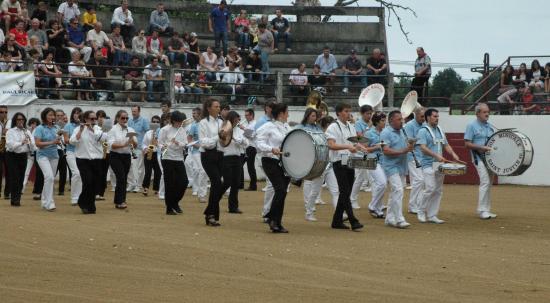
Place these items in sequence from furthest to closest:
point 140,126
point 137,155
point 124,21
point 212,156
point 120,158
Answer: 1. point 124,21
2. point 140,126
3. point 137,155
4. point 120,158
5. point 212,156

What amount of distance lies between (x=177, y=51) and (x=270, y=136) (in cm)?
1545

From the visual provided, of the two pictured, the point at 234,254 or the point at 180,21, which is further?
the point at 180,21

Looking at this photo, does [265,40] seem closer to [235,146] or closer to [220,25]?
[220,25]

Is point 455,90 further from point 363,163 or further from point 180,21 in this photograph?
point 363,163

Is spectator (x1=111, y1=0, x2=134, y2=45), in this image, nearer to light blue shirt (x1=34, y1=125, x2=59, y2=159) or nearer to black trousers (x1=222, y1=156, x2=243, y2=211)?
light blue shirt (x1=34, y1=125, x2=59, y2=159)

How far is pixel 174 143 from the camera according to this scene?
18.3 m

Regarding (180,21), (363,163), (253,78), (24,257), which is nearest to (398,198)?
(363,163)

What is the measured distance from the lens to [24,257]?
1240 centimetres

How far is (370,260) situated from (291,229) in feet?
11.3

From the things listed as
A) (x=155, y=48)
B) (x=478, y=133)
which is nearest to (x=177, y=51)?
(x=155, y=48)

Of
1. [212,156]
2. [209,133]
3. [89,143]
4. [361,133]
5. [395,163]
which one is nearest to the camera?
[212,156]

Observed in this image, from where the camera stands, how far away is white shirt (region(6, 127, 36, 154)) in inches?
754

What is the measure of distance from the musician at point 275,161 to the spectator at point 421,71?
1555 centimetres

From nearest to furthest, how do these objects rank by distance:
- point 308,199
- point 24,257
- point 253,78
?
point 24,257, point 308,199, point 253,78
